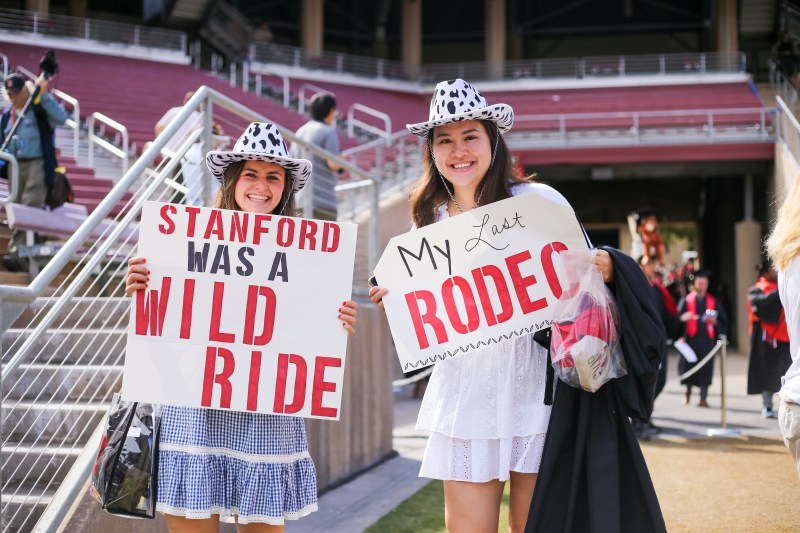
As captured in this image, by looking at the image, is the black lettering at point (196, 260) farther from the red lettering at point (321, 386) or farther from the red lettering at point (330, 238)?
the red lettering at point (321, 386)

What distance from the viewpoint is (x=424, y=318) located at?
3.45 metres

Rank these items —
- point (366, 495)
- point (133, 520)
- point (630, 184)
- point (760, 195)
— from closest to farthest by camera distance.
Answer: point (133, 520) → point (366, 495) → point (760, 195) → point (630, 184)

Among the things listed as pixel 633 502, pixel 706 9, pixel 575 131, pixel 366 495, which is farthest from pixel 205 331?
pixel 706 9

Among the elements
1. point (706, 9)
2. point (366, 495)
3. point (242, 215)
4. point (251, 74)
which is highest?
point (706, 9)

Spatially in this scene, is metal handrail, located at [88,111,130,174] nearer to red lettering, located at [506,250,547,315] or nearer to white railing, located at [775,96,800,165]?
red lettering, located at [506,250,547,315]

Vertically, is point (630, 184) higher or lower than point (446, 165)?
higher

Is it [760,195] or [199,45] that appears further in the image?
[199,45]

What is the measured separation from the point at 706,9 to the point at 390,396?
1374 inches

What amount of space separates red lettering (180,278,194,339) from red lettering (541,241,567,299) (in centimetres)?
127

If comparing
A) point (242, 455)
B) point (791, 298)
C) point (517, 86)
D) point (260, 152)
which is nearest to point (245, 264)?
point (260, 152)

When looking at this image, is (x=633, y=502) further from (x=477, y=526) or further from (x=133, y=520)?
(x=133, y=520)

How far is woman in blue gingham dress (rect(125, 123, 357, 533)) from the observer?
3145 millimetres

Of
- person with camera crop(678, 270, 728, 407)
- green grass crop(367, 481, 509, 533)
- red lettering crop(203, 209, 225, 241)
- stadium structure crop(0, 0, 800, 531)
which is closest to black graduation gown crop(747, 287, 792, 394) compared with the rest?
person with camera crop(678, 270, 728, 407)

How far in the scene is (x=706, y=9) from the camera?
127 ft
